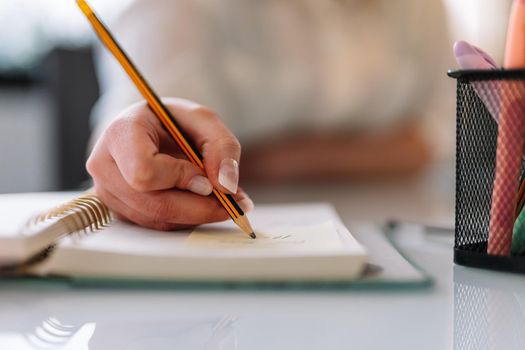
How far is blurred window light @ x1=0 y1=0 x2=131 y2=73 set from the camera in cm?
259

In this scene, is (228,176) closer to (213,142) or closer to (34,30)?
(213,142)

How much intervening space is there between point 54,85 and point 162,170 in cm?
214

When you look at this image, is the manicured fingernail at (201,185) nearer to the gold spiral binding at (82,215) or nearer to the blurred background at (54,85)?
the gold spiral binding at (82,215)

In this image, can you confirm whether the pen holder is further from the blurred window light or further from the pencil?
the blurred window light

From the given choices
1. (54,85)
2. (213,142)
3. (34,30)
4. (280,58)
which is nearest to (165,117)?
(213,142)

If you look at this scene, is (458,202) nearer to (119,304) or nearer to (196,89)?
(119,304)

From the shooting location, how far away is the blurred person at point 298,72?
1212 mm

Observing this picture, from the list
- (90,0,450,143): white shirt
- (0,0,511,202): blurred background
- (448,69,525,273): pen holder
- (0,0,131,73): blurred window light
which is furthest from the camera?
(0,0,131,73): blurred window light

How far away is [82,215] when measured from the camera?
47 centimetres

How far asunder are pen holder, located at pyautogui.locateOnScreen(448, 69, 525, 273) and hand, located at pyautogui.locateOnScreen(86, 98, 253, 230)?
0.15 metres

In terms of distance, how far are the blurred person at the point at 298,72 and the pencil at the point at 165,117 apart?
2.14 ft

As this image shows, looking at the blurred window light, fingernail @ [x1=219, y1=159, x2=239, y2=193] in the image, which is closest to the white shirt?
fingernail @ [x1=219, y1=159, x2=239, y2=193]

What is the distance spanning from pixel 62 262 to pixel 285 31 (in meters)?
0.96

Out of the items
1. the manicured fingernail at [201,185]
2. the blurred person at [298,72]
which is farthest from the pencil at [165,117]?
the blurred person at [298,72]
